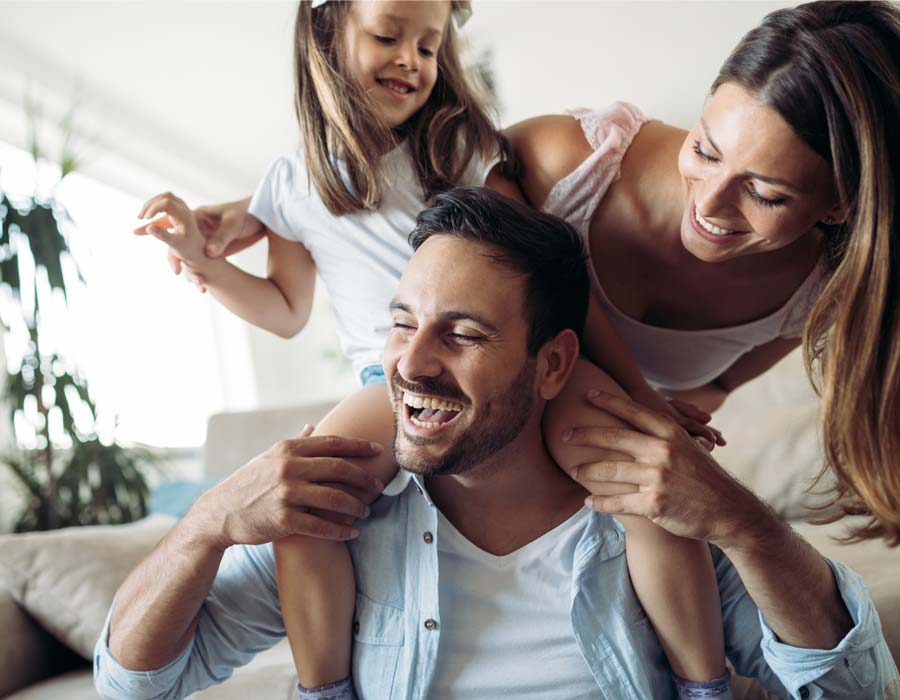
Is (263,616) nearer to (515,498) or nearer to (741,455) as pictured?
(515,498)

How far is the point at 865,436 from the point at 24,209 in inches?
146

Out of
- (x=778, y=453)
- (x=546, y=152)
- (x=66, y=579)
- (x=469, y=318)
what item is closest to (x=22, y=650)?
(x=66, y=579)

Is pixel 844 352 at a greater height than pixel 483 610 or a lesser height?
greater

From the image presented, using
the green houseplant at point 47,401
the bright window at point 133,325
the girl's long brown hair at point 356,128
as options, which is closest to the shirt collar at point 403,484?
the girl's long brown hair at point 356,128

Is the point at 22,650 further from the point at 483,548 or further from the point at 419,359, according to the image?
the point at 419,359

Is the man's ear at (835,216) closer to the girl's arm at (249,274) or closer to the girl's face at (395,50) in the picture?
the girl's face at (395,50)

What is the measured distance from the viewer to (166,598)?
1396mm

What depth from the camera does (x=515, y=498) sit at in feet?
4.90

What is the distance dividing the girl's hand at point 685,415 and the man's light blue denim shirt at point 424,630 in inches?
7.6

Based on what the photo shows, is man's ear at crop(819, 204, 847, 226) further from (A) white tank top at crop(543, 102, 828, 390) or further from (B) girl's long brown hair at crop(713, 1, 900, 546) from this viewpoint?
(A) white tank top at crop(543, 102, 828, 390)

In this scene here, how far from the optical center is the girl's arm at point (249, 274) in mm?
1619

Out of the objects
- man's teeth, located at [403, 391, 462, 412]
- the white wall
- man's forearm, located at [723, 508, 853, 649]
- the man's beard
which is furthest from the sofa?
the white wall

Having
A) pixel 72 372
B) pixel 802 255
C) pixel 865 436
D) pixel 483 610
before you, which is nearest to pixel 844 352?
pixel 865 436

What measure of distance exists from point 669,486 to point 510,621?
14.4 inches
